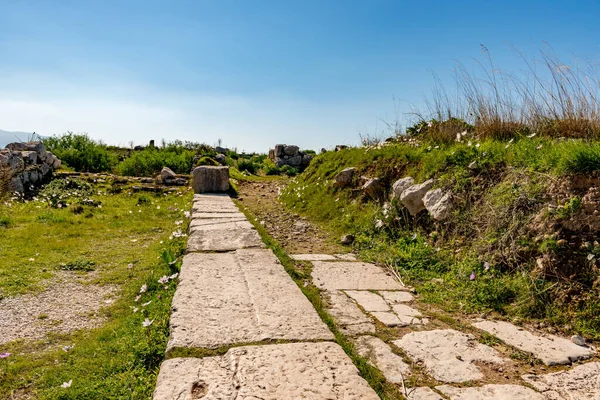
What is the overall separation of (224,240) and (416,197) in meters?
2.15

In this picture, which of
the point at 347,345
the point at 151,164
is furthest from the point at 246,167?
the point at 347,345

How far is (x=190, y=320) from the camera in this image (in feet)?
7.64

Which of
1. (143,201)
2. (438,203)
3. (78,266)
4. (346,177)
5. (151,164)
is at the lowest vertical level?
(78,266)

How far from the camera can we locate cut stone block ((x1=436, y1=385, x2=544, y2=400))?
1831mm

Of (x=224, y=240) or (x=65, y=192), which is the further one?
(x=65, y=192)

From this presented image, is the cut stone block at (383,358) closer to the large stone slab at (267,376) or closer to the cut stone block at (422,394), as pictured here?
the cut stone block at (422,394)

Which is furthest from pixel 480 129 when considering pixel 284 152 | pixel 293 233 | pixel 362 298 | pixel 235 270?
pixel 284 152

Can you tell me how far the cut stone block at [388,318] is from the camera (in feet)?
8.75

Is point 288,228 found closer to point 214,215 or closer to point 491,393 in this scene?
point 214,215

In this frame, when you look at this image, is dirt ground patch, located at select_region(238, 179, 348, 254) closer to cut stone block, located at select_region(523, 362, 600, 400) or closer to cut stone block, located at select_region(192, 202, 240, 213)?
cut stone block, located at select_region(192, 202, 240, 213)

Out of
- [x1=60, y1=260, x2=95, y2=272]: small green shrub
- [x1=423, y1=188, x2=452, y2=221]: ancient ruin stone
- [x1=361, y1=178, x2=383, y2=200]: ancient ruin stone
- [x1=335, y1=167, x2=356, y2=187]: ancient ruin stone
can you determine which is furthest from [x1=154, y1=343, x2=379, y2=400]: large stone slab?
[x1=335, y1=167, x2=356, y2=187]: ancient ruin stone

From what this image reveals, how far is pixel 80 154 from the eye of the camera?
38.2ft

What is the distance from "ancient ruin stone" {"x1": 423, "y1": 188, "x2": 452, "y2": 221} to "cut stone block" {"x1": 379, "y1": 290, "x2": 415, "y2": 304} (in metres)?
1.14

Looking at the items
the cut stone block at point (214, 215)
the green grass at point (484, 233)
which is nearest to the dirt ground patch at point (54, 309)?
the cut stone block at point (214, 215)
